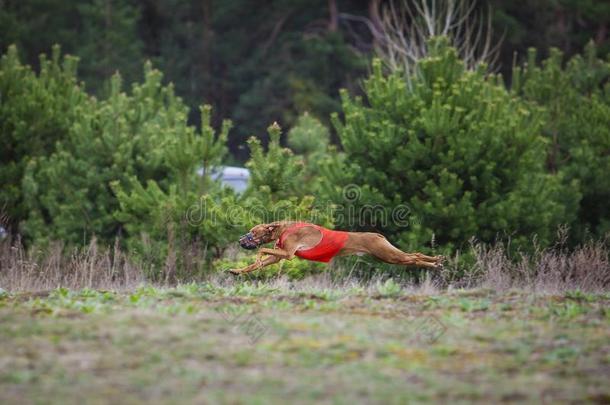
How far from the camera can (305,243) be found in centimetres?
1171

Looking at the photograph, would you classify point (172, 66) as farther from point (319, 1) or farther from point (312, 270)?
point (312, 270)

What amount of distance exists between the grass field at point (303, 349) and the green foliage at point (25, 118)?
510 inches

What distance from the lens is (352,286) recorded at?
39.0ft

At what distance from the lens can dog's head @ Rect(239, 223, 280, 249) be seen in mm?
11789

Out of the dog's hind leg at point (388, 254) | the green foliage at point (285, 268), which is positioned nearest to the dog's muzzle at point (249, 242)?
the dog's hind leg at point (388, 254)

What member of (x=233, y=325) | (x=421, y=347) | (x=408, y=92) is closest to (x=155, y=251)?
(x=408, y=92)

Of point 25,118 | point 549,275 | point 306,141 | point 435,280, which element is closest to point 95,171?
point 25,118

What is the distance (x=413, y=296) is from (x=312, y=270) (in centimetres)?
493

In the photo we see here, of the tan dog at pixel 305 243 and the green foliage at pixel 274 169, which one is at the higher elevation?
the green foliage at pixel 274 169

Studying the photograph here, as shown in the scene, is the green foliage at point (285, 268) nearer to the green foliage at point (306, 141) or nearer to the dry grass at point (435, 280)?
the dry grass at point (435, 280)

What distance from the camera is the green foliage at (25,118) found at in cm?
2302

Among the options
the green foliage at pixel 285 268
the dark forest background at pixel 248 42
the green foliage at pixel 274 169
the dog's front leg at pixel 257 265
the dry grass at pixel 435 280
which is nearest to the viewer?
the dog's front leg at pixel 257 265

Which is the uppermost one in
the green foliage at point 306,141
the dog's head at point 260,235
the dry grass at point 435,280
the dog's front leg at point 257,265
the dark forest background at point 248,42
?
the dark forest background at point 248,42

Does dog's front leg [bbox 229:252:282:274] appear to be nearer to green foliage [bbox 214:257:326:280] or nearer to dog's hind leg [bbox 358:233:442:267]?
dog's hind leg [bbox 358:233:442:267]
